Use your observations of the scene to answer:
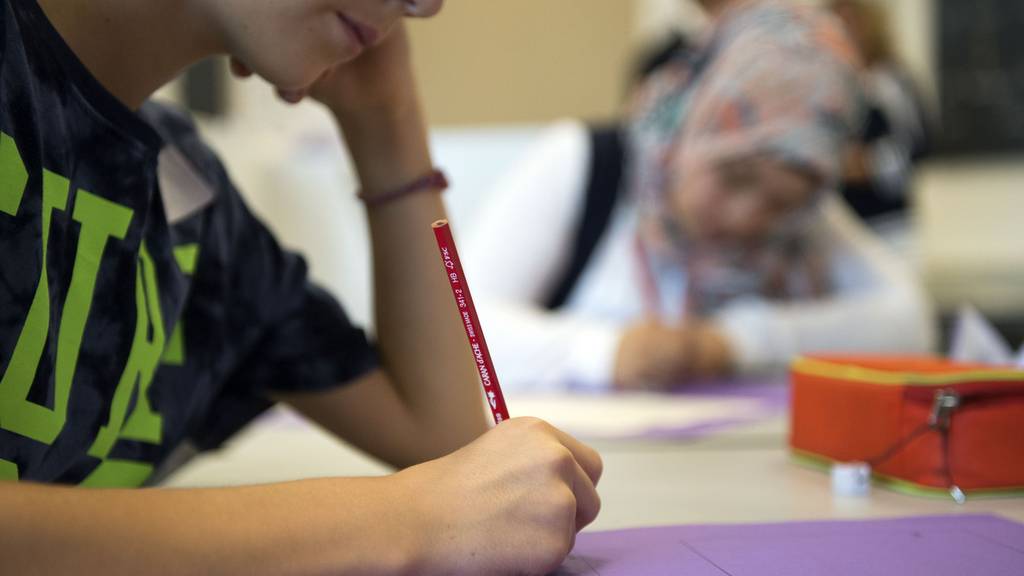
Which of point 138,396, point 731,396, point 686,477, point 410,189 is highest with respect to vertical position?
point 410,189

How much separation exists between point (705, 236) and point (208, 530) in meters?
1.45

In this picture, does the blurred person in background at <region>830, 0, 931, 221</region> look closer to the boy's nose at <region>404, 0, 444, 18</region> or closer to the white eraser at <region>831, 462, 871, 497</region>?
the white eraser at <region>831, 462, 871, 497</region>

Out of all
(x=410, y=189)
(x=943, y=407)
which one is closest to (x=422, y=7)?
(x=410, y=189)

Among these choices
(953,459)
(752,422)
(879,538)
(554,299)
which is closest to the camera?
(879,538)

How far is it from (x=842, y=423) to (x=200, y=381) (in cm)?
45

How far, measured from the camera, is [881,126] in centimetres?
254

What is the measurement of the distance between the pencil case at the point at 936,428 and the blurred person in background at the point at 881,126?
1.41 meters

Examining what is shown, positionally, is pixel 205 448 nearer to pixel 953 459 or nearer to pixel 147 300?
pixel 147 300

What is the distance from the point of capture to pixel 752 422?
3.56 ft

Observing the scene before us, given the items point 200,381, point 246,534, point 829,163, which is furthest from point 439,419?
point 829,163

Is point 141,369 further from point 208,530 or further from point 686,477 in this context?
point 686,477

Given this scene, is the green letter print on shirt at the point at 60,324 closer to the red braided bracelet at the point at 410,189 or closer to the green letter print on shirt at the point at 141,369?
the green letter print on shirt at the point at 141,369

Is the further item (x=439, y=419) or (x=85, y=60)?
(x=439, y=419)

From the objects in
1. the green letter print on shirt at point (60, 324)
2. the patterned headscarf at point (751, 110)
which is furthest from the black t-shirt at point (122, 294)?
the patterned headscarf at point (751, 110)
